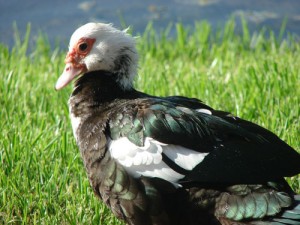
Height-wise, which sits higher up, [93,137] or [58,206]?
[93,137]

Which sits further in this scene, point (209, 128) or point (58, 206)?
point (58, 206)

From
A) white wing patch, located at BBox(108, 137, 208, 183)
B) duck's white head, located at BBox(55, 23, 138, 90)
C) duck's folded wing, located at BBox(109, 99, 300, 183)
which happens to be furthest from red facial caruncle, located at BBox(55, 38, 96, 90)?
white wing patch, located at BBox(108, 137, 208, 183)

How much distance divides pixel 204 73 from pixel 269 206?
2725 mm

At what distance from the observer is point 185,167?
13.1ft

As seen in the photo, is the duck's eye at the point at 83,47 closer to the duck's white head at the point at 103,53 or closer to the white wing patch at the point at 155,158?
the duck's white head at the point at 103,53

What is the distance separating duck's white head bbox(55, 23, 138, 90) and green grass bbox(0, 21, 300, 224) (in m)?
0.63

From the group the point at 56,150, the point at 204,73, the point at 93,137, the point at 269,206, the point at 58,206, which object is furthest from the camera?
the point at 204,73

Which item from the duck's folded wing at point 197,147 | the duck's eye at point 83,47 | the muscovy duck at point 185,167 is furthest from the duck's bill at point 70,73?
the duck's folded wing at point 197,147

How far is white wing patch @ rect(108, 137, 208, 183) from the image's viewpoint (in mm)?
4004

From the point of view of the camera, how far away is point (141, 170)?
13.3 ft

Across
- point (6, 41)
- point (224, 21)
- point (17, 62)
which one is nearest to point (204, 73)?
point (17, 62)

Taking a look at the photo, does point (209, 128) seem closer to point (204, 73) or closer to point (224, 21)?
point (204, 73)

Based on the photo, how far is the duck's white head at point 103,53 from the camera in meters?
4.59

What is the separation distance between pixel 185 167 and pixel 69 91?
237 centimetres
